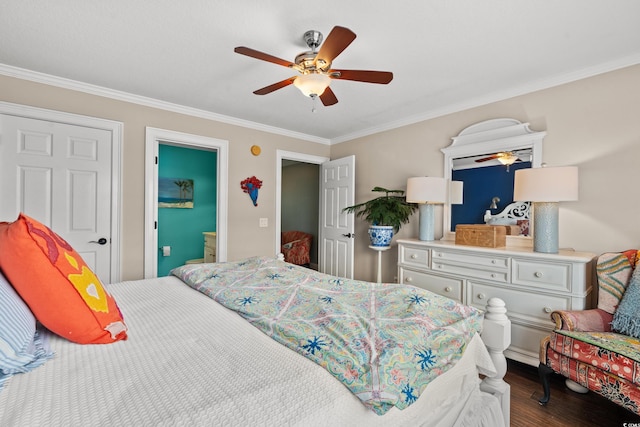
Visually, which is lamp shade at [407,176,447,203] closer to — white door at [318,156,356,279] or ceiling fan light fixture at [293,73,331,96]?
white door at [318,156,356,279]

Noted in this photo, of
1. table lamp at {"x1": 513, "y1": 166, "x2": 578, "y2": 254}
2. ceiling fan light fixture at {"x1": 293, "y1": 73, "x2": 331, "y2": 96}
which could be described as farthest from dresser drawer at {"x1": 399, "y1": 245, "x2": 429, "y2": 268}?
ceiling fan light fixture at {"x1": 293, "y1": 73, "x2": 331, "y2": 96}

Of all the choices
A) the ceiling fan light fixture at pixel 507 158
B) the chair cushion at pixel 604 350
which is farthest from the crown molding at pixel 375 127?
the chair cushion at pixel 604 350

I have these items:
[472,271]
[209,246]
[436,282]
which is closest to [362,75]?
[472,271]

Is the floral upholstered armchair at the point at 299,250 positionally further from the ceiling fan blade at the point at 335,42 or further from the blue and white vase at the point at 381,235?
the ceiling fan blade at the point at 335,42

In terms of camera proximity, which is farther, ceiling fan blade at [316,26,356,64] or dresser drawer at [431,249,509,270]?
dresser drawer at [431,249,509,270]

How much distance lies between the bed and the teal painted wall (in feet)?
11.8

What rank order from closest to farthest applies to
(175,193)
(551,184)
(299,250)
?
(551,184) < (175,193) < (299,250)

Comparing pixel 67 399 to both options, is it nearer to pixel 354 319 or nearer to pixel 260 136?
pixel 354 319

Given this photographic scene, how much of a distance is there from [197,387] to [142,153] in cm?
297

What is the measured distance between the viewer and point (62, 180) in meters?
2.68

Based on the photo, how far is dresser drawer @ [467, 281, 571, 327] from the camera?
2185 millimetres

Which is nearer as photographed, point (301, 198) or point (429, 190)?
point (429, 190)

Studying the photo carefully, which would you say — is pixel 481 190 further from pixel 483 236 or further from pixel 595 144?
pixel 595 144

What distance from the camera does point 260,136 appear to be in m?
3.94
